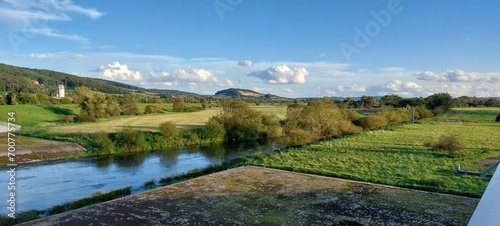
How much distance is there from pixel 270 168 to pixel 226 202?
25.6 feet

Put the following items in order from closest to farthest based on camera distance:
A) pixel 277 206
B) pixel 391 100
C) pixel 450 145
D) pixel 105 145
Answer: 1. pixel 277 206
2. pixel 450 145
3. pixel 105 145
4. pixel 391 100

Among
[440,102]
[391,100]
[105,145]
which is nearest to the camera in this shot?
[105,145]

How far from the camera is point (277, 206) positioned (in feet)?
44.6

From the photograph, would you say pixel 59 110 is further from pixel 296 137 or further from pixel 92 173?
pixel 296 137

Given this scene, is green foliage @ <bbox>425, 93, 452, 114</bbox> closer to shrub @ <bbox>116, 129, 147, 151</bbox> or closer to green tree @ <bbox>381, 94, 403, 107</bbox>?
green tree @ <bbox>381, 94, 403, 107</bbox>

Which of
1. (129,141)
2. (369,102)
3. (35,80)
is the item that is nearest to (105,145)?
(129,141)

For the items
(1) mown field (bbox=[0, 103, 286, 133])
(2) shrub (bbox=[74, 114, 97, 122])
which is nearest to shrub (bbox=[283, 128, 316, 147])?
(1) mown field (bbox=[0, 103, 286, 133])

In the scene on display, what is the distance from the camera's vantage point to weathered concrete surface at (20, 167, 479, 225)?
1190cm

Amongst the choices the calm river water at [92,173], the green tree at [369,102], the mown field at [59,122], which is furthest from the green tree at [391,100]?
the calm river water at [92,173]

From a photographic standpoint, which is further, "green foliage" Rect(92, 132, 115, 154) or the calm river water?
"green foliage" Rect(92, 132, 115, 154)

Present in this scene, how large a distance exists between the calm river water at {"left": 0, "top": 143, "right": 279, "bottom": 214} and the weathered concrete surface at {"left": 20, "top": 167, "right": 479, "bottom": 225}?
194 inches

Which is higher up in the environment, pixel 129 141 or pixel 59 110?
pixel 59 110

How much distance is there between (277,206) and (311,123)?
80.8 ft

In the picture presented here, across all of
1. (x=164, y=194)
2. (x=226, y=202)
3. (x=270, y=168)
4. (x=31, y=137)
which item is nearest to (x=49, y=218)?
(x=164, y=194)
